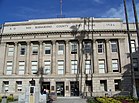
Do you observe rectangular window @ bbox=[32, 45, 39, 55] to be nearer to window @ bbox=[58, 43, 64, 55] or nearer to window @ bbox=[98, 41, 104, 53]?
window @ bbox=[58, 43, 64, 55]

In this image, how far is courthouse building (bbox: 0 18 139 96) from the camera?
41.2 metres

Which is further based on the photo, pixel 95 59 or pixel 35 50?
pixel 35 50

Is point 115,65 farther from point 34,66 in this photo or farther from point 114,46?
point 34,66

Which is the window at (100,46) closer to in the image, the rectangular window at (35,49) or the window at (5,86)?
the rectangular window at (35,49)

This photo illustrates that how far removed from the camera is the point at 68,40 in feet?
142

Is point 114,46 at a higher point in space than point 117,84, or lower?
higher

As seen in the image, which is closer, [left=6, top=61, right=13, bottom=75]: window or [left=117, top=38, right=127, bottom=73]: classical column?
[left=117, top=38, right=127, bottom=73]: classical column

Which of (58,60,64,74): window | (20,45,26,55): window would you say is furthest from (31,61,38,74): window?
(58,60,64,74): window

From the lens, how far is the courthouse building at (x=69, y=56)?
41.2m

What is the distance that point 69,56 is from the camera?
42.8 metres

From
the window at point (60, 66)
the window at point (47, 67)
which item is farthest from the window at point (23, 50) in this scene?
the window at point (60, 66)

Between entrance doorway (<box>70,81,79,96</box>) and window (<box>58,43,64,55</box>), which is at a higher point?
window (<box>58,43,64,55</box>)

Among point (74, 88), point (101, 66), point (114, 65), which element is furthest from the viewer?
point (101, 66)

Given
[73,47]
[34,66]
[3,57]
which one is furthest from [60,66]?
[3,57]
